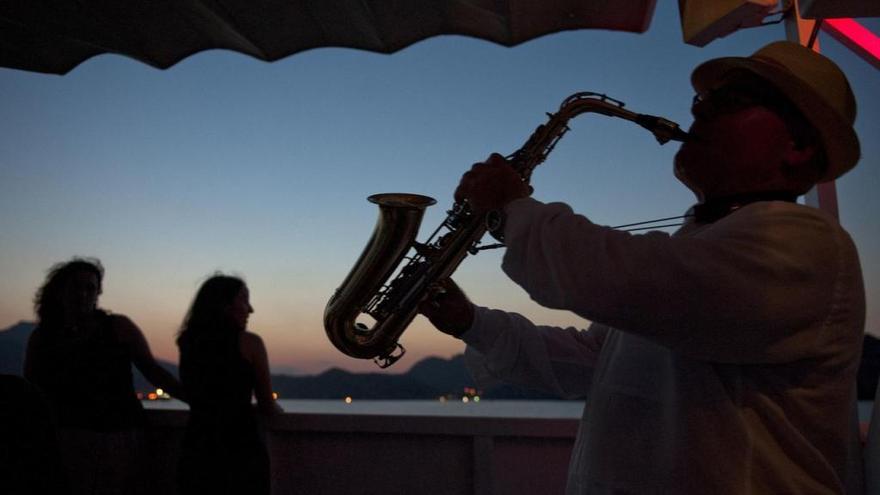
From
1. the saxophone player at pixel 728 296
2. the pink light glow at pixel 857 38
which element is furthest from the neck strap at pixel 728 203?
the pink light glow at pixel 857 38

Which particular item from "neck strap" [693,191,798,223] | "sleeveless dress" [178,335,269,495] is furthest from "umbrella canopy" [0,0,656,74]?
"neck strap" [693,191,798,223]

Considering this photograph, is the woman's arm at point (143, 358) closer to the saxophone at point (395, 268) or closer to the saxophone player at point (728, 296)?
the saxophone at point (395, 268)

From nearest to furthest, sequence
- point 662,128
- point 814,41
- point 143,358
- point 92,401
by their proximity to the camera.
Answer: point 662,128
point 814,41
point 92,401
point 143,358

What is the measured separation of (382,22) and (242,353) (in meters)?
1.91

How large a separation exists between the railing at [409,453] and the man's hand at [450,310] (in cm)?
150

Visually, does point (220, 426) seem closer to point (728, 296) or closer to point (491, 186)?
point (491, 186)

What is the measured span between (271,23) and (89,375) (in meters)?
2.12

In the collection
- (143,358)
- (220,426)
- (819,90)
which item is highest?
Answer: (819,90)

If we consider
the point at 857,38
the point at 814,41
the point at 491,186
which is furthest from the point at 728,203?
the point at 857,38

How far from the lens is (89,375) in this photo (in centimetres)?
327

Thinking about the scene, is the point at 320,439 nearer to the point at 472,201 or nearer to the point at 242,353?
the point at 242,353

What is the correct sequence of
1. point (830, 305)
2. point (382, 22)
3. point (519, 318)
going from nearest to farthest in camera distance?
point (830, 305), point (519, 318), point (382, 22)

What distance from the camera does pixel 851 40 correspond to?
2.81 meters

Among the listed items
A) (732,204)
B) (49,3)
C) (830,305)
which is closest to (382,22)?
(49,3)
